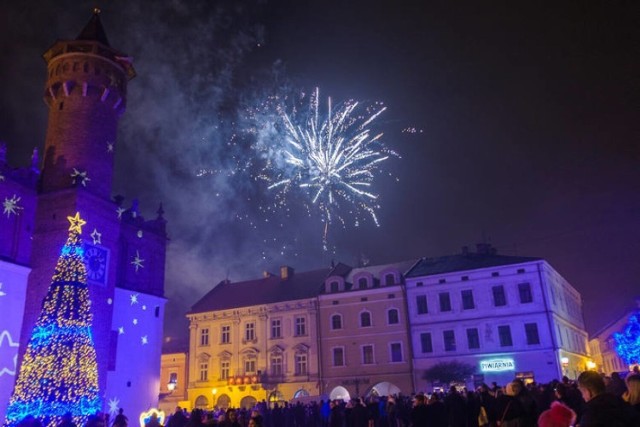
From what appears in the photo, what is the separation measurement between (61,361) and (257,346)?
2823cm

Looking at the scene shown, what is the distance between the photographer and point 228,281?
54594 mm

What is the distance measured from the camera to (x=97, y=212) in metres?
24.6

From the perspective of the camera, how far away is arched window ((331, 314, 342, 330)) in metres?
43.9

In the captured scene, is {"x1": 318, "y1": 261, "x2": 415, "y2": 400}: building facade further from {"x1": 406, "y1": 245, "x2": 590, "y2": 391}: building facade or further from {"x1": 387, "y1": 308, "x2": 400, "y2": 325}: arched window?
{"x1": 406, "y1": 245, "x2": 590, "y2": 391}: building facade

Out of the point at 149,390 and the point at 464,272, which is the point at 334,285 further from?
the point at 149,390

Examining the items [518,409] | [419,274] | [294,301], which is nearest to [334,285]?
[294,301]

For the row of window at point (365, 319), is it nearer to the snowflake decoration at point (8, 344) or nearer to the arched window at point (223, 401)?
the arched window at point (223, 401)

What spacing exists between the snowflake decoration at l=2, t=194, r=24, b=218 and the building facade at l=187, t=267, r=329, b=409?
2631 cm

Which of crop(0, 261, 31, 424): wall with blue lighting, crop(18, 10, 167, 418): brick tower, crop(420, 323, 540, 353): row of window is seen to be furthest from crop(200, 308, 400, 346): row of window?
crop(0, 261, 31, 424): wall with blue lighting

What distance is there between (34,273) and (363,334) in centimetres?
2708

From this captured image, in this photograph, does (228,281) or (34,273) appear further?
(228,281)

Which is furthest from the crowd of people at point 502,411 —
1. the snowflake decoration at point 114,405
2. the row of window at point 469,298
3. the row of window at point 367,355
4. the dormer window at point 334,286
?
the dormer window at point 334,286

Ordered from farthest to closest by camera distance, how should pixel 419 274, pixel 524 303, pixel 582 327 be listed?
pixel 582 327, pixel 419 274, pixel 524 303

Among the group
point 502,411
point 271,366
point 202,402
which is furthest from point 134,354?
point 502,411
